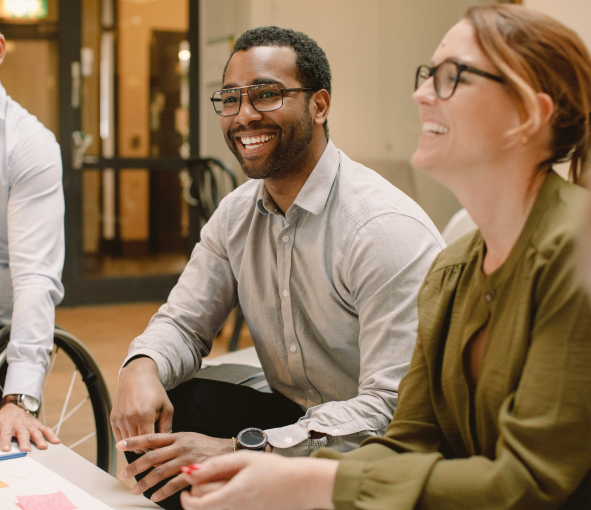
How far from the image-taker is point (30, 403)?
148 centimetres

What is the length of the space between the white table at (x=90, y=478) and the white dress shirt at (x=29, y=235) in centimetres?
36

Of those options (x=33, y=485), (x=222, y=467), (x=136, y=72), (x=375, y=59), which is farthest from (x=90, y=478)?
(x=136, y=72)

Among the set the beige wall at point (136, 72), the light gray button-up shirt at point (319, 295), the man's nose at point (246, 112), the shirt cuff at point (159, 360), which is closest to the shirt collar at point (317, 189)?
the light gray button-up shirt at point (319, 295)

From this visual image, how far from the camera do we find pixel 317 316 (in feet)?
4.67

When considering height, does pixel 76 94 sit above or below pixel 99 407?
above

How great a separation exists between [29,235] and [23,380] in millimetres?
357

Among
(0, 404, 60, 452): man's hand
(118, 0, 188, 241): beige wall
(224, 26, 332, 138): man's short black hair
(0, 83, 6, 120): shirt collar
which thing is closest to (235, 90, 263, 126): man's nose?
(224, 26, 332, 138): man's short black hair

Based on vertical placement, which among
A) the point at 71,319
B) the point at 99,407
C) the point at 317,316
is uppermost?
the point at 317,316

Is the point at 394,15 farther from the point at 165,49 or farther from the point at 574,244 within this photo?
the point at 574,244

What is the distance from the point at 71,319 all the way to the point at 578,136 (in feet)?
14.3

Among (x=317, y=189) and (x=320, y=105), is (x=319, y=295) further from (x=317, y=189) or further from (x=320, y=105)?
(x=320, y=105)

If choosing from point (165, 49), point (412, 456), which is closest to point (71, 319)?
point (165, 49)

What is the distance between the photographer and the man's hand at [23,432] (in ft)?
4.02

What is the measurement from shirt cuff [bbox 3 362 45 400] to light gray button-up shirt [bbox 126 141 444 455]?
210mm
